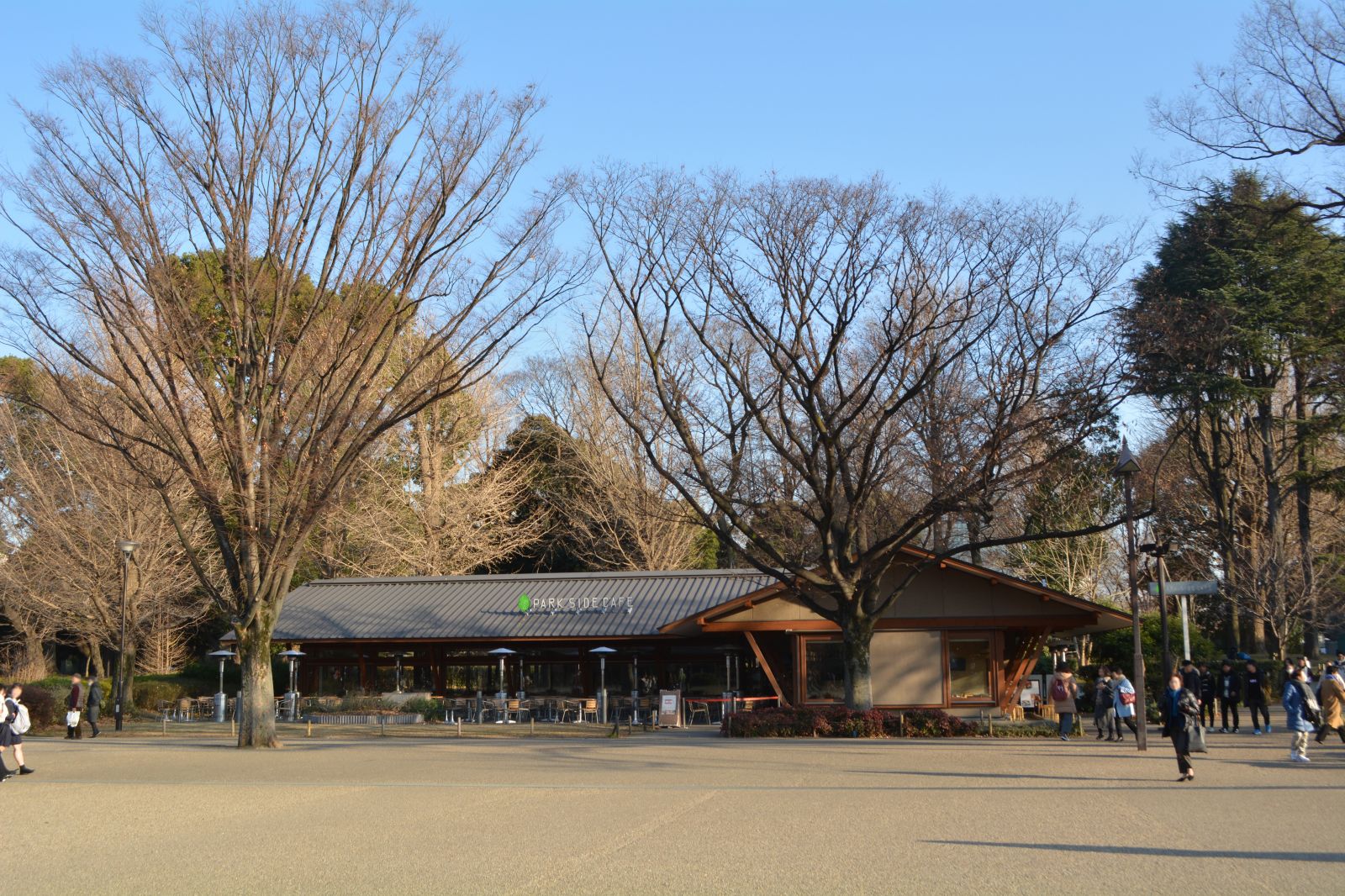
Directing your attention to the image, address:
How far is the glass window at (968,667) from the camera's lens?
29531mm

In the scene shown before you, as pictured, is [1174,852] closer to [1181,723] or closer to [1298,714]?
[1181,723]

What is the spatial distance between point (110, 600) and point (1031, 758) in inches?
1318

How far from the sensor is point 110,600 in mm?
40344

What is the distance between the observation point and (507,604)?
121 ft

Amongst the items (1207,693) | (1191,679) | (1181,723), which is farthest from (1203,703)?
(1181,723)

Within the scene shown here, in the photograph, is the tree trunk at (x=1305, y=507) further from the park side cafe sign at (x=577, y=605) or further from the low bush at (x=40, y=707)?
the low bush at (x=40, y=707)

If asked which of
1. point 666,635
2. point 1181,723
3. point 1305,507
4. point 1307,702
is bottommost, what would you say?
point 1307,702

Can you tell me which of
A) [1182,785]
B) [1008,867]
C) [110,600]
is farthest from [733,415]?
[110,600]

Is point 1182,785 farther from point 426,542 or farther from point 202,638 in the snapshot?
point 202,638

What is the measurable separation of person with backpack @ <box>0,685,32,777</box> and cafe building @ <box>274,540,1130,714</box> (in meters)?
15.9

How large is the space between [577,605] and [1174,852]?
2693 cm

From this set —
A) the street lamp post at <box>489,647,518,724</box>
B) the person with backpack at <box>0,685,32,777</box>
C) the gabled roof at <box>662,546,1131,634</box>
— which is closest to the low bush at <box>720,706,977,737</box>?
the gabled roof at <box>662,546,1131,634</box>

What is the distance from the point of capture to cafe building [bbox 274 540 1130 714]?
96.2 feet

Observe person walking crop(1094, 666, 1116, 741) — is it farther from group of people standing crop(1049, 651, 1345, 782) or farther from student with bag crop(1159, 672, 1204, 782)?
student with bag crop(1159, 672, 1204, 782)
